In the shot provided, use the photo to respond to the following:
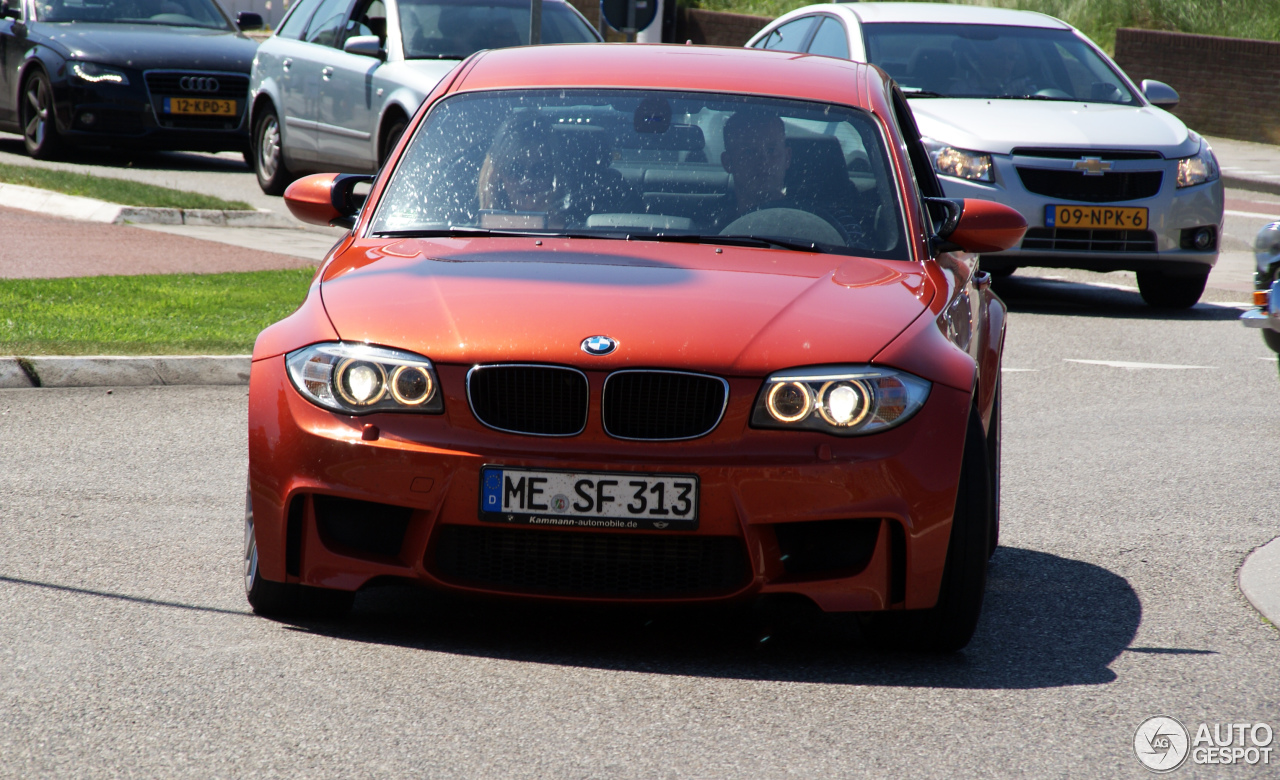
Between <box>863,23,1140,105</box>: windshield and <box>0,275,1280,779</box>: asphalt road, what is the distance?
5850mm

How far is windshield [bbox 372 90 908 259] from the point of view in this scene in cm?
509

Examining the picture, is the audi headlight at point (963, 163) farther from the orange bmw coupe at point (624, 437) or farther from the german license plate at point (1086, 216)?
the orange bmw coupe at point (624, 437)

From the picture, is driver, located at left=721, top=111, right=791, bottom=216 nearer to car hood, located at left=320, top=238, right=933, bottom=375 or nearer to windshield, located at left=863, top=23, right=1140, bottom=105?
car hood, located at left=320, top=238, right=933, bottom=375

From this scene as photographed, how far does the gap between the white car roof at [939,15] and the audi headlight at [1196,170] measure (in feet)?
5.08

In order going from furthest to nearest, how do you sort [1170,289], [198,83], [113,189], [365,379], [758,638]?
1. [198,83]
2. [113,189]
3. [1170,289]
4. [758,638]
5. [365,379]

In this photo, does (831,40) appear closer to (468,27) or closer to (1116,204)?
(1116,204)

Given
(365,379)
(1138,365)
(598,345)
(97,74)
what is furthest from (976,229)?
(97,74)

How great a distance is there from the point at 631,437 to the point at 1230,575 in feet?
7.40

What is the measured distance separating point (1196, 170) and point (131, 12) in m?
10.8

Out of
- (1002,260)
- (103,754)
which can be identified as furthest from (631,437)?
(1002,260)

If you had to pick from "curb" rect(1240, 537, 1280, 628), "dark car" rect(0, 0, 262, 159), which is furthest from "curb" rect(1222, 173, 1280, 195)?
"curb" rect(1240, 537, 1280, 628)

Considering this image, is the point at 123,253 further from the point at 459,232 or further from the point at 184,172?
the point at 459,232

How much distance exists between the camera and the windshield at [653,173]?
16.7 feet

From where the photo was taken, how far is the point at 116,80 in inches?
630
